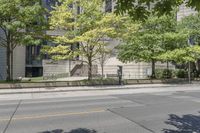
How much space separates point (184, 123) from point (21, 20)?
1693 centimetres

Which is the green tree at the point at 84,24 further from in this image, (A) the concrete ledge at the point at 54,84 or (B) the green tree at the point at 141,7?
(B) the green tree at the point at 141,7

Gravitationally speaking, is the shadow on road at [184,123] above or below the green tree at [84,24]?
below

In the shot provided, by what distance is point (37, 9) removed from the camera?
24.9 m

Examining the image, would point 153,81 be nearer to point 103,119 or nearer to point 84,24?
point 84,24

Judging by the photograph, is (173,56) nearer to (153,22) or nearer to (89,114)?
(153,22)

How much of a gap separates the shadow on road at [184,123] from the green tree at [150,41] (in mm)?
16628

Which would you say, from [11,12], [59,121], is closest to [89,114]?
[59,121]

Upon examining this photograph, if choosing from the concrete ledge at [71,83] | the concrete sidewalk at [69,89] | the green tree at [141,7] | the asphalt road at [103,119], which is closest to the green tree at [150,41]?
the concrete ledge at [71,83]

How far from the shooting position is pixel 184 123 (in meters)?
11.4

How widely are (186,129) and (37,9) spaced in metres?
17.5

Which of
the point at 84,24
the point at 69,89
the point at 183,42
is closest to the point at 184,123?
the point at 69,89

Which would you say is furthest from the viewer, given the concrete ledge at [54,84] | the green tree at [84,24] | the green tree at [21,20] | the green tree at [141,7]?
the green tree at [84,24]

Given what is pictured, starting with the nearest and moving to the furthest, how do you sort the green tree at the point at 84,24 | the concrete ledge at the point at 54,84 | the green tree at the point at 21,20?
the green tree at the point at 21,20 < the concrete ledge at the point at 54,84 < the green tree at the point at 84,24

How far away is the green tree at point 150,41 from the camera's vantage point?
29562 millimetres
